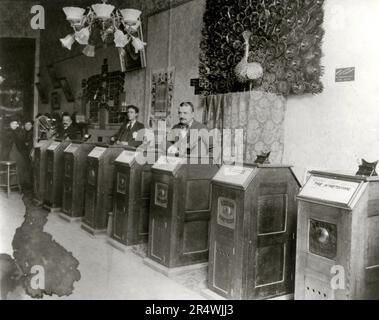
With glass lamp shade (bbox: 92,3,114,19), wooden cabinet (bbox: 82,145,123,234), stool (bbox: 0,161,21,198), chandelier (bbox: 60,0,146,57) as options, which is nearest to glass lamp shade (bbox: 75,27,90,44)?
chandelier (bbox: 60,0,146,57)

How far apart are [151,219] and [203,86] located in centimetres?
239

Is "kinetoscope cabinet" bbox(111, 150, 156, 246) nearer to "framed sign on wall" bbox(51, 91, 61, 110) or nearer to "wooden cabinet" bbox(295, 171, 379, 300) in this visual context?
"wooden cabinet" bbox(295, 171, 379, 300)

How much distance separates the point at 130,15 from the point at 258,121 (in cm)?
202

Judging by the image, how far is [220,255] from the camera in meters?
3.24

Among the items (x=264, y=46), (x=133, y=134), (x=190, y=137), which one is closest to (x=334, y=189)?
(x=190, y=137)

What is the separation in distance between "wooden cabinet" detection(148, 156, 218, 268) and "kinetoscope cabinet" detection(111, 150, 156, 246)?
1.51 feet

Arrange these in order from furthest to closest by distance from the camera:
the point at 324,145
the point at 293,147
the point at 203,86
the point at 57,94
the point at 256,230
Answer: the point at 57,94
the point at 203,86
the point at 293,147
the point at 324,145
the point at 256,230

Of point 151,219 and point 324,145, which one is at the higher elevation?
point 324,145

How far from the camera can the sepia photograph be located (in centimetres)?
279

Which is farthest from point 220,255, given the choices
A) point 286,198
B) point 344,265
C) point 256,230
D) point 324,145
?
point 324,145

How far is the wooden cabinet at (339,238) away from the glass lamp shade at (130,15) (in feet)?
10.6

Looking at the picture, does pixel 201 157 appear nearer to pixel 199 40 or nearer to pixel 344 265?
pixel 344 265

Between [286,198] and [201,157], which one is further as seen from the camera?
[201,157]
